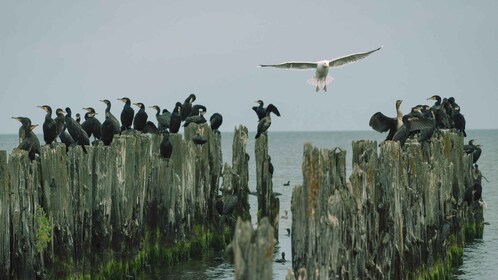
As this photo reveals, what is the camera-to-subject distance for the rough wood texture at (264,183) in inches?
902

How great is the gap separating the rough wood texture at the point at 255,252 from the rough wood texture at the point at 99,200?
22.1ft

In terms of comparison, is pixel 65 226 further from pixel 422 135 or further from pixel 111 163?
pixel 422 135

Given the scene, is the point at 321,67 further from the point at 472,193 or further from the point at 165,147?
the point at 165,147

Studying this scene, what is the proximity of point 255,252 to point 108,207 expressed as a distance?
31.4 feet

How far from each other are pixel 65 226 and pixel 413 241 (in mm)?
5030

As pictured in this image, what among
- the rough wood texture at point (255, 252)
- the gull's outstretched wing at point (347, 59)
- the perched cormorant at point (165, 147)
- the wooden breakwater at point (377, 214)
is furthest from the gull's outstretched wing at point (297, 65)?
the rough wood texture at point (255, 252)

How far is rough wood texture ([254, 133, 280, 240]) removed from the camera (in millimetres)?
22906

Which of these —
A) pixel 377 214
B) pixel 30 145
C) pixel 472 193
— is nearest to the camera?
pixel 377 214

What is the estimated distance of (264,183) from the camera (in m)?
23.2

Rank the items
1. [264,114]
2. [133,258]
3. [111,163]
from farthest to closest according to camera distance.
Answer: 1. [264,114]
2. [133,258]
3. [111,163]

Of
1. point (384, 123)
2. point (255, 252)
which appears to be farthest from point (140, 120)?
point (255, 252)

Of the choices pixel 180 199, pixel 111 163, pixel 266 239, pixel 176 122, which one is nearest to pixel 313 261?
pixel 266 239

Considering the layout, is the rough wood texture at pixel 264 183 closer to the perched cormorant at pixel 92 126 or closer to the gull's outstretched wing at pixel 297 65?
the perched cormorant at pixel 92 126

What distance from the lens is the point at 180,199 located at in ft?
69.2
